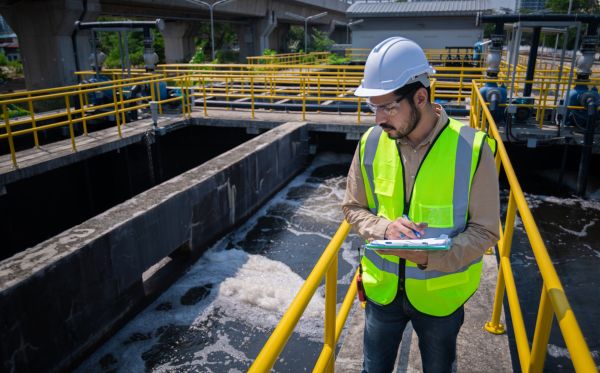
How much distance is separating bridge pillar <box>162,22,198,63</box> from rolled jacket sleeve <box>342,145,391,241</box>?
33.8 meters

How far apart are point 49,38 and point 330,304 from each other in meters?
18.1

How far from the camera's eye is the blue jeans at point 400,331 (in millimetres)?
1839

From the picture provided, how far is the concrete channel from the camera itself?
342 centimetres

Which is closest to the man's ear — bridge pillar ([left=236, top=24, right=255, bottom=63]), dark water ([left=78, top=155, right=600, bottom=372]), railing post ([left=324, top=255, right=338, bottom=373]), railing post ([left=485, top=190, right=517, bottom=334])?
railing post ([left=324, top=255, right=338, bottom=373])

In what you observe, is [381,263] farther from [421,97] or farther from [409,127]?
[421,97]

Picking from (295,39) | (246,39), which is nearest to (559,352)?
(246,39)

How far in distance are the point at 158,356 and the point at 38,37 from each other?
16.1 metres

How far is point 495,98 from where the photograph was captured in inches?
373

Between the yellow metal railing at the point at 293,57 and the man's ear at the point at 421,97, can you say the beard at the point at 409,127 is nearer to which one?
the man's ear at the point at 421,97

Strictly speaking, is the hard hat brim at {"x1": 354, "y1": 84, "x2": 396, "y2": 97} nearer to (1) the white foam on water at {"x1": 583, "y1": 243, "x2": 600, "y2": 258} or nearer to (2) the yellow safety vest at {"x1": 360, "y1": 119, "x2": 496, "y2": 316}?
(2) the yellow safety vest at {"x1": 360, "y1": 119, "x2": 496, "y2": 316}

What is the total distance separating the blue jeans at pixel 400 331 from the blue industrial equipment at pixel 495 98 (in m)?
8.55

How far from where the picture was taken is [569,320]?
1261 mm

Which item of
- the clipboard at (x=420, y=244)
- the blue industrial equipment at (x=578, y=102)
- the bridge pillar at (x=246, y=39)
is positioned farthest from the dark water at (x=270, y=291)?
the bridge pillar at (x=246, y=39)

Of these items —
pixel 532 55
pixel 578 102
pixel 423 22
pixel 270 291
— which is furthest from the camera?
pixel 423 22
